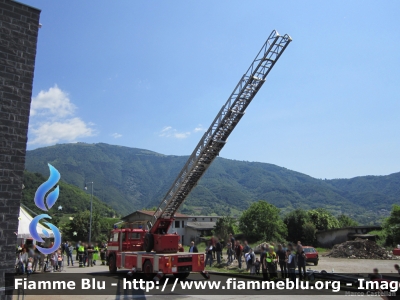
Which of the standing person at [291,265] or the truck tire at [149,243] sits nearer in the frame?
the standing person at [291,265]

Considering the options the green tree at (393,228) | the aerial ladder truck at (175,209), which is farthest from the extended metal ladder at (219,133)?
the green tree at (393,228)

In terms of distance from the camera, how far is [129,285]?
47.7ft

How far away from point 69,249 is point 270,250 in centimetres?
1551

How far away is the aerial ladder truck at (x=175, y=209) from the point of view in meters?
15.0

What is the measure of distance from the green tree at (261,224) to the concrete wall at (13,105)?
156 ft

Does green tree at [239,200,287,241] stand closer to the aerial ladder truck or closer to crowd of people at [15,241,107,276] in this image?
crowd of people at [15,241,107,276]

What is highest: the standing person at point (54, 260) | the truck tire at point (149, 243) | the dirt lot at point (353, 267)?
the truck tire at point (149, 243)

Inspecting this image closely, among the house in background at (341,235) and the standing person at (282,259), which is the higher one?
the standing person at (282,259)

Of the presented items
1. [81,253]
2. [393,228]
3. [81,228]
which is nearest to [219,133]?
[81,253]

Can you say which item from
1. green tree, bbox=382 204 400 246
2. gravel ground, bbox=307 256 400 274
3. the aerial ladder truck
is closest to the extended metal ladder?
the aerial ladder truck

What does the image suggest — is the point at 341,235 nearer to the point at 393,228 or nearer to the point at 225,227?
the point at 393,228

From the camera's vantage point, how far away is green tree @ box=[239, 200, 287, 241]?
54094mm

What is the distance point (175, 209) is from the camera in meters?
18.2

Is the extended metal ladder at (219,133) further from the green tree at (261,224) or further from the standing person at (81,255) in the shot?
the green tree at (261,224)
